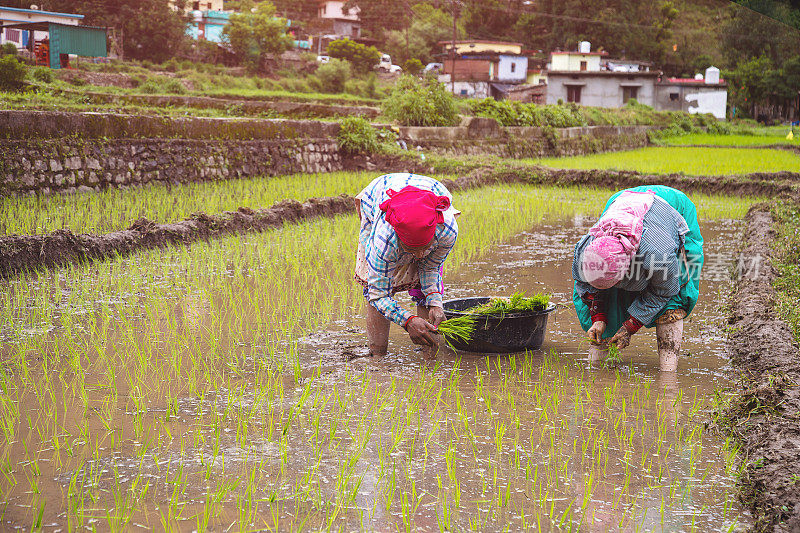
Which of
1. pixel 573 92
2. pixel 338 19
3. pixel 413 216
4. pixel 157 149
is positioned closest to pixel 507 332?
pixel 413 216

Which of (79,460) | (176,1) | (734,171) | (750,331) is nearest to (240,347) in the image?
(79,460)

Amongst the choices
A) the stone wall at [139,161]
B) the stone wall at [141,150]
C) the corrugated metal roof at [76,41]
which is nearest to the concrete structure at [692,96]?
the corrugated metal roof at [76,41]

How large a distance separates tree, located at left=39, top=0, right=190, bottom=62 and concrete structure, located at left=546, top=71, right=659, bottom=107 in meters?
15.4

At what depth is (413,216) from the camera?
2732mm

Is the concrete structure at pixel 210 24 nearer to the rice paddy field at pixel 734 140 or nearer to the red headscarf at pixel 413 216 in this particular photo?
the rice paddy field at pixel 734 140

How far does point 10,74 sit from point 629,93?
26.1m

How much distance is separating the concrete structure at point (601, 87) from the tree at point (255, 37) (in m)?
11.9

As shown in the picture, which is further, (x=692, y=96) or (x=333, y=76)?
(x=692, y=96)

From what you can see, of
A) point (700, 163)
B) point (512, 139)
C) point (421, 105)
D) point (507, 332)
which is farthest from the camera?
point (512, 139)

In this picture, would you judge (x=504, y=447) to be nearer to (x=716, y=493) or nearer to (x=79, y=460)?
(x=716, y=493)

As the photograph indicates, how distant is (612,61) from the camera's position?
35531mm

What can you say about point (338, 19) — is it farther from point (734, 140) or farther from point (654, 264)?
point (654, 264)

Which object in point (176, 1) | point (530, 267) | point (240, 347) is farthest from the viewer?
point (176, 1)

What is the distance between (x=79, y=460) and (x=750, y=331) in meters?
3.10
